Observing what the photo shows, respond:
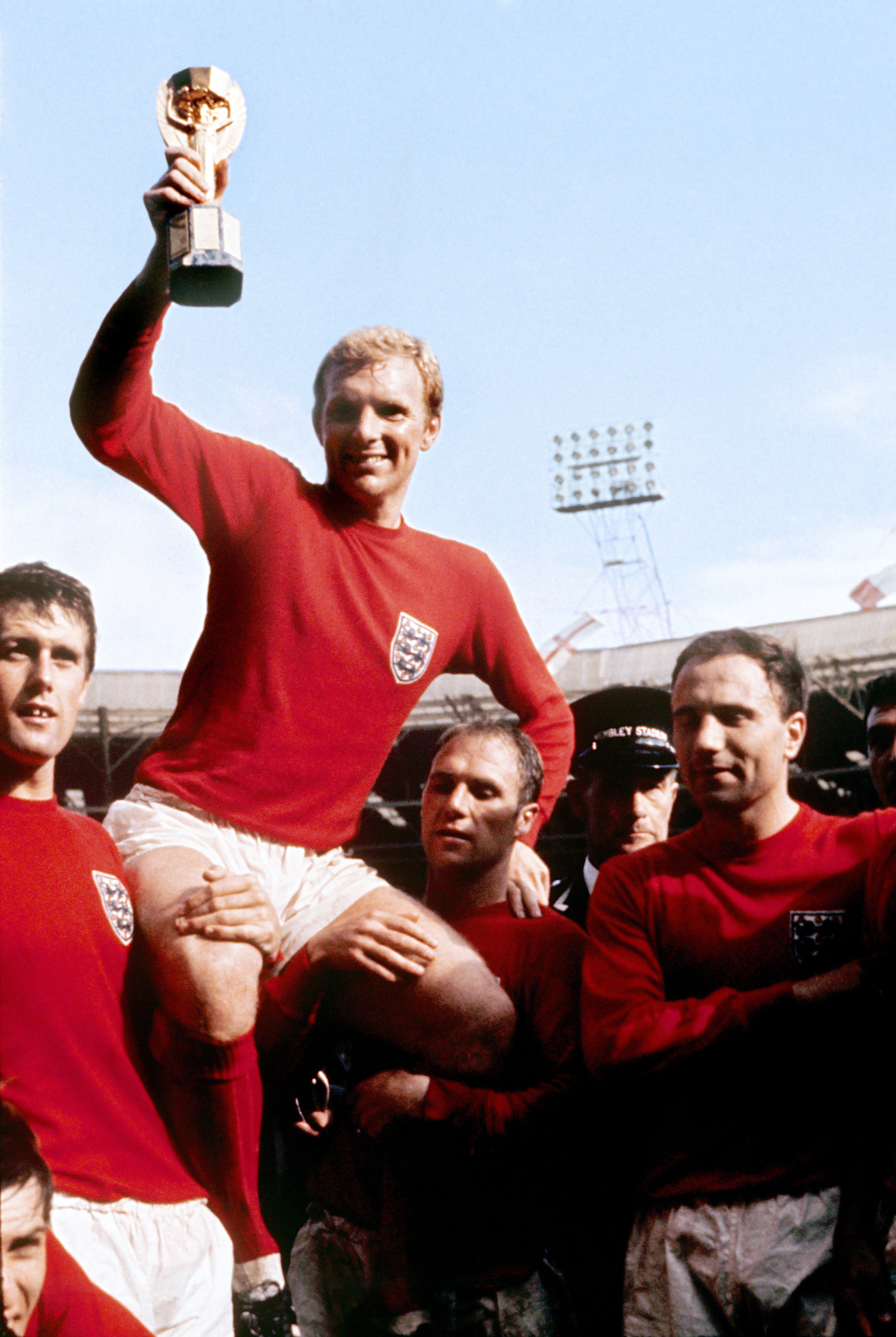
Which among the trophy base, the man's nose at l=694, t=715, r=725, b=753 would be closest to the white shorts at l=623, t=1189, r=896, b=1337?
the man's nose at l=694, t=715, r=725, b=753

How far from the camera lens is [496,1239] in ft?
9.21

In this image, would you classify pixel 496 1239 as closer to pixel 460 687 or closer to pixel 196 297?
pixel 196 297

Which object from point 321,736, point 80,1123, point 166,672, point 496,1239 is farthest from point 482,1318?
point 166,672

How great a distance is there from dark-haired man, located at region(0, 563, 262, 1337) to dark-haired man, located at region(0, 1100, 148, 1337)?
Answer: 0.03 meters

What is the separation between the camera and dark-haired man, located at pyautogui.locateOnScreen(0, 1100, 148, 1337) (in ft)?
8.00

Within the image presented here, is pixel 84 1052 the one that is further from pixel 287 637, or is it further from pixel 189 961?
pixel 287 637

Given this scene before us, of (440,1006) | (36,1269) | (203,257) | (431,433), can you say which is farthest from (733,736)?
(36,1269)

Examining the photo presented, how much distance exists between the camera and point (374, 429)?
2.91 metres

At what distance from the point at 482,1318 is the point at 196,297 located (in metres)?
2.20

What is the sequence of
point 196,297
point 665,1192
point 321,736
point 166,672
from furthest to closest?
point 166,672
point 321,736
point 665,1192
point 196,297

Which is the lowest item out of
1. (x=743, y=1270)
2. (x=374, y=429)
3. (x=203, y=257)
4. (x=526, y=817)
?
(x=743, y=1270)

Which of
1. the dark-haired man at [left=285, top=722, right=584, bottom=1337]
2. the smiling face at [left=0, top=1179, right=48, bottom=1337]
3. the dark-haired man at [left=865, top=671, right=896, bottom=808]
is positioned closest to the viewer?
the smiling face at [left=0, top=1179, right=48, bottom=1337]

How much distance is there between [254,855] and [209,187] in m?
1.39

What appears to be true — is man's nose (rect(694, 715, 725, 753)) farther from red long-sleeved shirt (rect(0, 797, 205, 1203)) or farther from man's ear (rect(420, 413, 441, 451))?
red long-sleeved shirt (rect(0, 797, 205, 1203))
